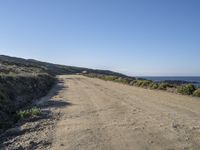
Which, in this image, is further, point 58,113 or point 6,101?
point 6,101

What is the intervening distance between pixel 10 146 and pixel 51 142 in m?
1.24

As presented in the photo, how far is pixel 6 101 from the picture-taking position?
18.2 metres

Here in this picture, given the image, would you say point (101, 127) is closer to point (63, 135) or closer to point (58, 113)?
point (63, 135)

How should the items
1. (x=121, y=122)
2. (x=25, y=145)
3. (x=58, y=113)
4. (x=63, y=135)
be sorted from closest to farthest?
(x=25, y=145) → (x=63, y=135) → (x=121, y=122) → (x=58, y=113)

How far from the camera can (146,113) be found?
14812 mm

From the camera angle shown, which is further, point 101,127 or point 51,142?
point 101,127

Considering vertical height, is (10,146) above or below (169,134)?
below

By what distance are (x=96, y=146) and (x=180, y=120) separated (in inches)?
196

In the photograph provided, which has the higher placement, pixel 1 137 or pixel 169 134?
pixel 169 134

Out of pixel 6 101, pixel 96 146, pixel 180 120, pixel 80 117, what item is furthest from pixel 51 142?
pixel 6 101

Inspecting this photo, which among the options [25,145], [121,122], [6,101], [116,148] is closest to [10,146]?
[25,145]

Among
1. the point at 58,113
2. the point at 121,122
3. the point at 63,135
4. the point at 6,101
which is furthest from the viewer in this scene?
the point at 6,101

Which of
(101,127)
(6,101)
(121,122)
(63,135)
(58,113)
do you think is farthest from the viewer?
(6,101)

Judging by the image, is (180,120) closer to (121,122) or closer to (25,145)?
(121,122)
